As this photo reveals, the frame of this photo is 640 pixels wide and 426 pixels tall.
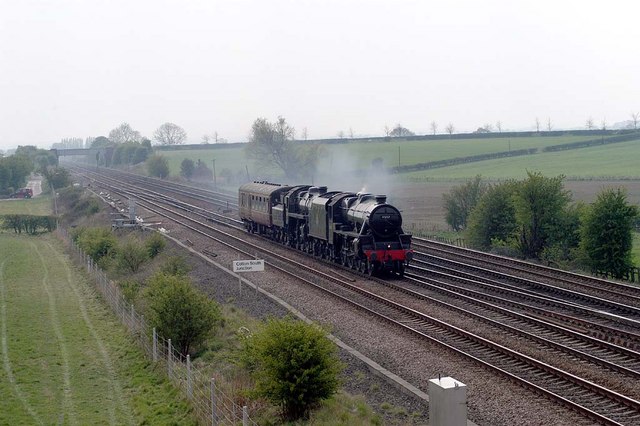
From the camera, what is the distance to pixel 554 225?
3669 centimetres

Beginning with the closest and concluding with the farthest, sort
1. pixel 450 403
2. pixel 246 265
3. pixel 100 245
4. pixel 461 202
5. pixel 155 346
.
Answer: pixel 450 403 → pixel 155 346 → pixel 246 265 → pixel 100 245 → pixel 461 202

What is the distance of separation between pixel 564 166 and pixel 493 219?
59500mm

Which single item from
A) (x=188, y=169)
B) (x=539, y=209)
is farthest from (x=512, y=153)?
(x=539, y=209)

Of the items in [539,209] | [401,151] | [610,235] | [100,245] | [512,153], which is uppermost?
[401,151]

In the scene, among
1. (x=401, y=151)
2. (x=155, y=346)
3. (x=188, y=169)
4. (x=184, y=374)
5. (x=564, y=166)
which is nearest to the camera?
(x=184, y=374)

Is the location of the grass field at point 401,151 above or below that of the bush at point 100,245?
above

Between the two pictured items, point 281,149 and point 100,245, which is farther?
point 281,149

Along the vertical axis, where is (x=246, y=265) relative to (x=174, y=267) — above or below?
above

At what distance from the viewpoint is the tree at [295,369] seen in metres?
13.9

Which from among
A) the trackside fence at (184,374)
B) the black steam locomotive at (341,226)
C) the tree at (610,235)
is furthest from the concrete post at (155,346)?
the tree at (610,235)

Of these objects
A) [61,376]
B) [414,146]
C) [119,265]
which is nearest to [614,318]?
[61,376]

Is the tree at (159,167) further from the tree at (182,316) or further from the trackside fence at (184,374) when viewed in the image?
the tree at (182,316)

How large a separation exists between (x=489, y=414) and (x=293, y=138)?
8790cm

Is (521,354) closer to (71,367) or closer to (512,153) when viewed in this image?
(71,367)
